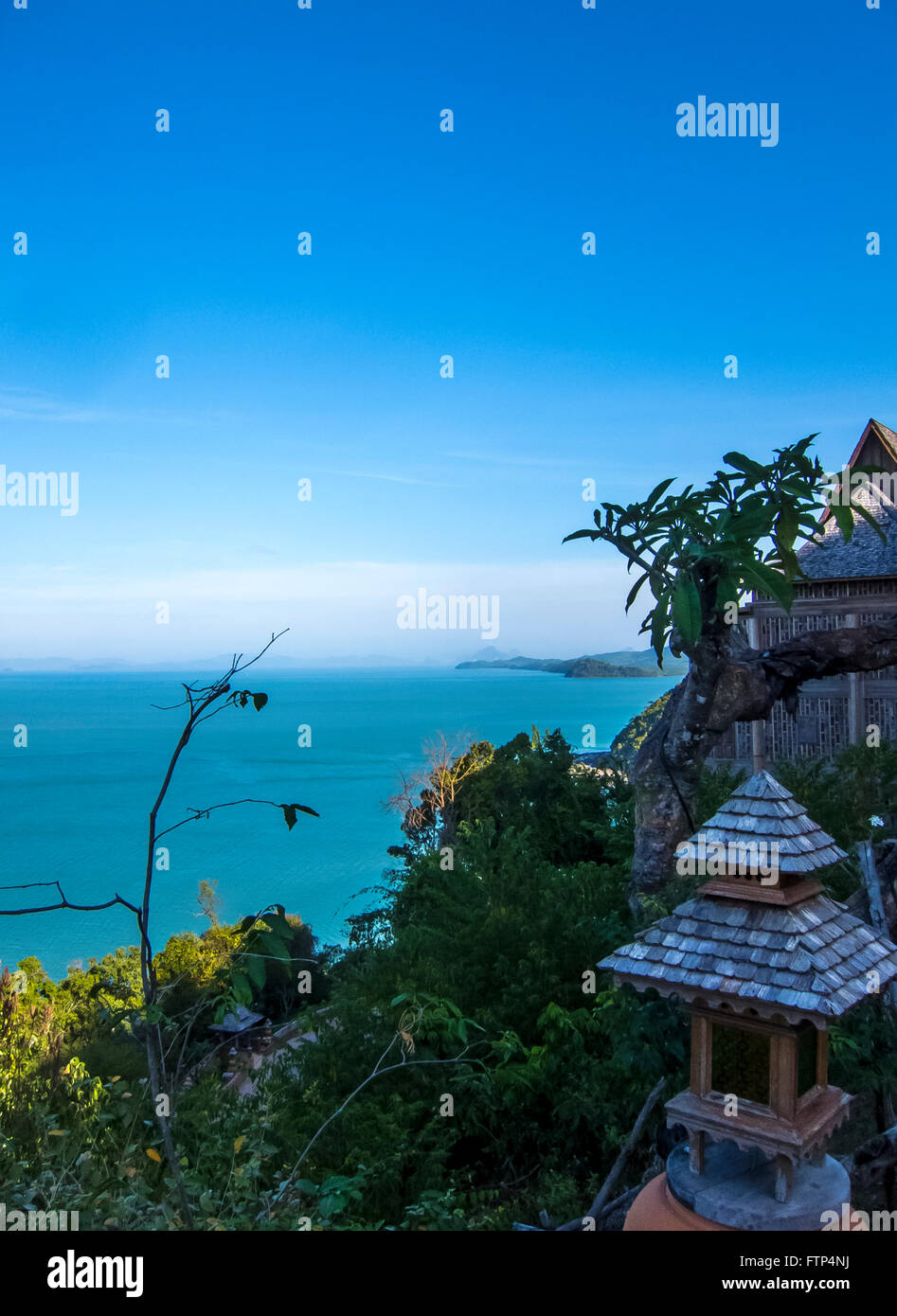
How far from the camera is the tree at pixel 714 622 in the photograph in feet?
27.5

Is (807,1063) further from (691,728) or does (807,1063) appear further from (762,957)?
(691,728)

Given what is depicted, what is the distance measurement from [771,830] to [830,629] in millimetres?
11020

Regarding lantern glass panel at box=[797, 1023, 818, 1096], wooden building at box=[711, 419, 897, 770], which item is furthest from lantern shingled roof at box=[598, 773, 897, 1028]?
wooden building at box=[711, 419, 897, 770]

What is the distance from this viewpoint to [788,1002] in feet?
12.6

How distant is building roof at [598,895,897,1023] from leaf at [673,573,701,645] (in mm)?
3871

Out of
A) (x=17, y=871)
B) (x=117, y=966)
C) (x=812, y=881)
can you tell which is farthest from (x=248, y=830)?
(x=812, y=881)

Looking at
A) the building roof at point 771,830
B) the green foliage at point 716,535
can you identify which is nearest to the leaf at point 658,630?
the green foliage at point 716,535

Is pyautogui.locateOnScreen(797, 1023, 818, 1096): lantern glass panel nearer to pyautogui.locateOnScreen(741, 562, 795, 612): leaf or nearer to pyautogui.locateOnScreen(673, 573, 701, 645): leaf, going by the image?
pyautogui.locateOnScreen(673, 573, 701, 645): leaf

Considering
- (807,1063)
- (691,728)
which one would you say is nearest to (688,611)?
(691,728)

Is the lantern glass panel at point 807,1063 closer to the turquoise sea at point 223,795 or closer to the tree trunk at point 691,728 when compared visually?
the tree trunk at point 691,728

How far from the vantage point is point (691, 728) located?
30.6ft

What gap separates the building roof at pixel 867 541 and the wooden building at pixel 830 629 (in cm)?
2

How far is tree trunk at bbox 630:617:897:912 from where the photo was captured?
30.5ft
